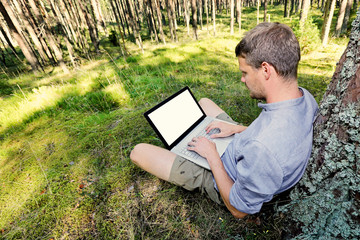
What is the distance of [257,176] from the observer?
1.07 metres

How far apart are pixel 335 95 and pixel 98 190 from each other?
271cm

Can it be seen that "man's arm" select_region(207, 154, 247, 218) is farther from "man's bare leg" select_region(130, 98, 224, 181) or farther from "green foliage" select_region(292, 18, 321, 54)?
"green foliage" select_region(292, 18, 321, 54)

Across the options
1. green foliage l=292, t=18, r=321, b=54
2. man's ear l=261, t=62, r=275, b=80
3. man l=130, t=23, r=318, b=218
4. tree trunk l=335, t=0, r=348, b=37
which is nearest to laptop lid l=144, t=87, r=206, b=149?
man l=130, t=23, r=318, b=218

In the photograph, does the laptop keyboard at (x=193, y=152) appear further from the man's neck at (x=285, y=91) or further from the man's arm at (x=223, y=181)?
the man's neck at (x=285, y=91)

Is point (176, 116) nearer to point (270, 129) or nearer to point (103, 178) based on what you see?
point (270, 129)

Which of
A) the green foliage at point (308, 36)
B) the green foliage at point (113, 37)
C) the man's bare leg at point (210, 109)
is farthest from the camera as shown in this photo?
the green foliage at point (113, 37)

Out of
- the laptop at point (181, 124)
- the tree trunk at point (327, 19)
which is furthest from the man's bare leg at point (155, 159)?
the tree trunk at point (327, 19)

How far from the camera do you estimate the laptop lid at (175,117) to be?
1.97 m

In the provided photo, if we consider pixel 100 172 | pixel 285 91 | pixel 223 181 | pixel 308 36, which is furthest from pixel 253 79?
pixel 308 36

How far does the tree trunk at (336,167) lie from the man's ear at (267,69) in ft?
1.44

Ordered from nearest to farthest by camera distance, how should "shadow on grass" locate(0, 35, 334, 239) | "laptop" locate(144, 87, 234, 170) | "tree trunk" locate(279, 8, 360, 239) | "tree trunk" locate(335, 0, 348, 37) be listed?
"tree trunk" locate(279, 8, 360, 239)
"shadow on grass" locate(0, 35, 334, 239)
"laptop" locate(144, 87, 234, 170)
"tree trunk" locate(335, 0, 348, 37)

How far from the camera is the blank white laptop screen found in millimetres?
2008

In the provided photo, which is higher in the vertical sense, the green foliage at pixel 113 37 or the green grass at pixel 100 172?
the green foliage at pixel 113 37

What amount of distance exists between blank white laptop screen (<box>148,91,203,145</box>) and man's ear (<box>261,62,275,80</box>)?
121 centimetres
